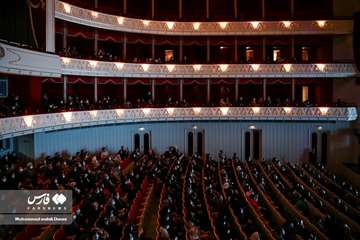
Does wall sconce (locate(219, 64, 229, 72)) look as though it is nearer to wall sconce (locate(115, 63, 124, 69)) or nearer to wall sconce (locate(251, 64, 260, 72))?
wall sconce (locate(251, 64, 260, 72))

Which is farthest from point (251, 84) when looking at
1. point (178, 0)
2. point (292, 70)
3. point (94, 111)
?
point (94, 111)

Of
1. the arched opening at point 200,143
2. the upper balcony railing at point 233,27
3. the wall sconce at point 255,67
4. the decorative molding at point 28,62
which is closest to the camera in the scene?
the decorative molding at point 28,62

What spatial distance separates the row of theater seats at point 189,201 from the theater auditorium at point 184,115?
0.07 metres

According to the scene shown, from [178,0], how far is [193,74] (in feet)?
17.5

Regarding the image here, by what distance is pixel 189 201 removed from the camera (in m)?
15.3

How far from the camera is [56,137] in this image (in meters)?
23.4

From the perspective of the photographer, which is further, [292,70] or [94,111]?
[292,70]

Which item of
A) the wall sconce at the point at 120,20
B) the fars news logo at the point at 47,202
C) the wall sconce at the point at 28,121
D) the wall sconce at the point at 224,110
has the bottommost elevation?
the fars news logo at the point at 47,202

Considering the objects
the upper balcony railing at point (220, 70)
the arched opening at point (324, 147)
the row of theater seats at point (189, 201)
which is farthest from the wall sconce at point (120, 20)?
the arched opening at point (324, 147)

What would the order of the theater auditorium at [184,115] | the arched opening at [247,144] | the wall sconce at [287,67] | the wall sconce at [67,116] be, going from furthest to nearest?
1. the arched opening at [247,144]
2. the wall sconce at [287,67]
3. the wall sconce at [67,116]
4. the theater auditorium at [184,115]

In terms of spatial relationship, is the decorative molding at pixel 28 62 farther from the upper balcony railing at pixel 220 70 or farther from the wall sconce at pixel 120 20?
the wall sconce at pixel 120 20

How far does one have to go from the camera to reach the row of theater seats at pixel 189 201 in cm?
1282

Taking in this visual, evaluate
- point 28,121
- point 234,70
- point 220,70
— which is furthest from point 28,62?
point 234,70

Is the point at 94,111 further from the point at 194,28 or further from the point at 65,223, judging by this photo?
the point at 65,223
